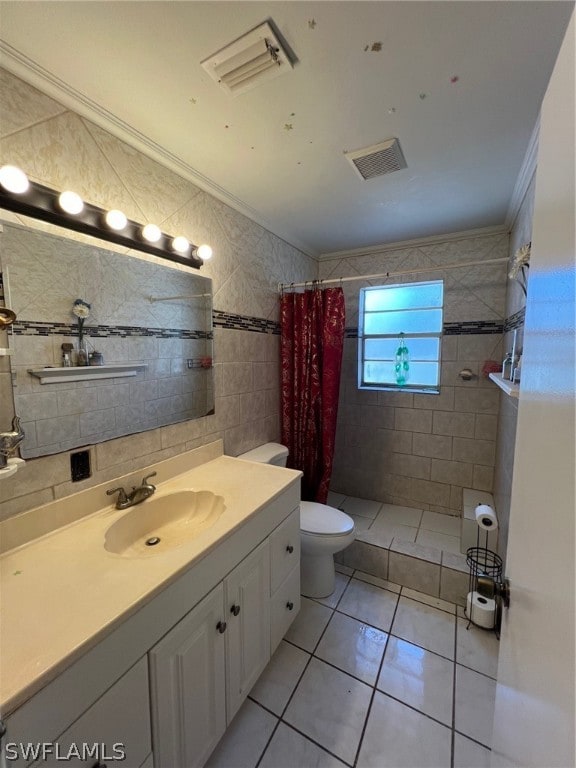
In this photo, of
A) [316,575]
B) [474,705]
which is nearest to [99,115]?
[316,575]

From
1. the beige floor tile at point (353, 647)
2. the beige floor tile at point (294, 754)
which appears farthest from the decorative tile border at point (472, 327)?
the beige floor tile at point (294, 754)

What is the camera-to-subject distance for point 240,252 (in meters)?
1.92

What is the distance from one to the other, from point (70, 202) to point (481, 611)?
8.49ft

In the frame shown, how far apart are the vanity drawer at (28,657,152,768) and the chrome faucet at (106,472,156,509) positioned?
56 centimetres

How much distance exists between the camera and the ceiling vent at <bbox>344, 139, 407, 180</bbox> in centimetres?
136

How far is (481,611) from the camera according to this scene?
1613 millimetres

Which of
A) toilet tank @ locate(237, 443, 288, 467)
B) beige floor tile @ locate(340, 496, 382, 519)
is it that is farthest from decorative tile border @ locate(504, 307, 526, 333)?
beige floor tile @ locate(340, 496, 382, 519)

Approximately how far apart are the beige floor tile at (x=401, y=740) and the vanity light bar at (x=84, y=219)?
7.09ft

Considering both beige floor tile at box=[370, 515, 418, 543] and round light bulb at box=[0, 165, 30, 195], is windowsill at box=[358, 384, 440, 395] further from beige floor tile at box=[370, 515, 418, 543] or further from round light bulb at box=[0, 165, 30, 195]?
round light bulb at box=[0, 165, 30, 195]

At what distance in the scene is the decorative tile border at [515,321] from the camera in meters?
1.59

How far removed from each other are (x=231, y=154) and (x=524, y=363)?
4.87ft

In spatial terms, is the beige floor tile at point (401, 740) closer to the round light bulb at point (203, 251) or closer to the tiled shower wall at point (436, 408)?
the tiled shower wall at point (436, 408)

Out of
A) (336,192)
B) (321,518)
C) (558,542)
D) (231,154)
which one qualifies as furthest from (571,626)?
(336,192)

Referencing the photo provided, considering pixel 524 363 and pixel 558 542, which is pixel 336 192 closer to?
pixel 524 363
